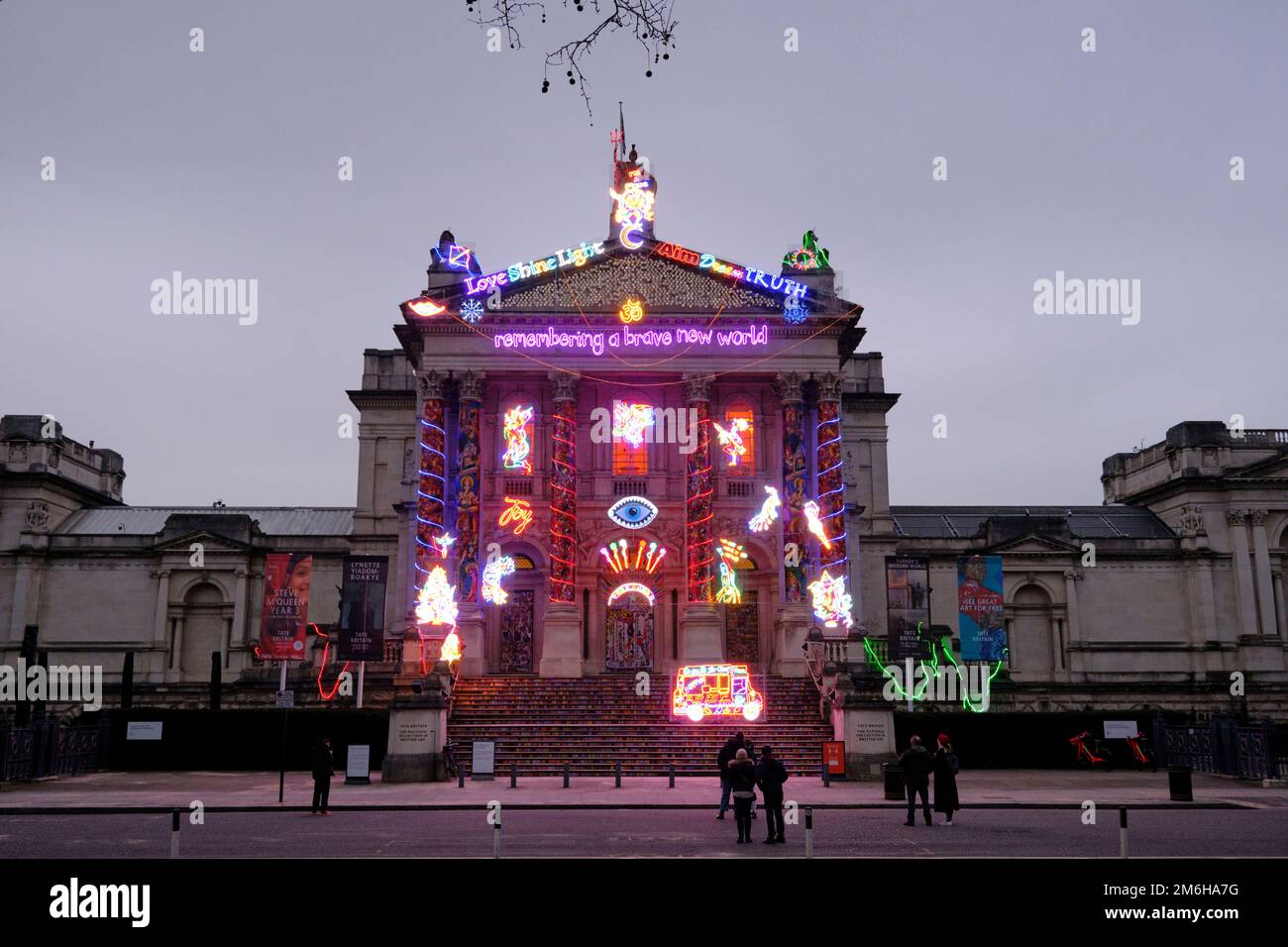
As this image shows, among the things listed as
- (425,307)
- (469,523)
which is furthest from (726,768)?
(425,307)

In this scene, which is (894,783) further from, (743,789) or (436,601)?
(436,601)

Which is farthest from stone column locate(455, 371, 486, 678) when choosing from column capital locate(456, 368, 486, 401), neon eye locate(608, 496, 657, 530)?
neon eye locate(608, 496, 657, 530)

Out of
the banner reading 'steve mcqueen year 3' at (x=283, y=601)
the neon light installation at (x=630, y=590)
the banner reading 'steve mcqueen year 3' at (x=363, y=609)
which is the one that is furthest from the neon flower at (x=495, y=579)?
the banner reading 'steve mcqueen year 3' at (x=363, y=609)

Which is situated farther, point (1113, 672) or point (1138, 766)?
point (1113, 672)

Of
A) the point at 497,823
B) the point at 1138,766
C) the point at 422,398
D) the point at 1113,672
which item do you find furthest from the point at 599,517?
the point at 497,823

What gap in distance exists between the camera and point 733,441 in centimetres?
4688

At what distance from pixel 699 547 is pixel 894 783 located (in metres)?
18.0

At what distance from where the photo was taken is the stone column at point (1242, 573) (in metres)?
56.5

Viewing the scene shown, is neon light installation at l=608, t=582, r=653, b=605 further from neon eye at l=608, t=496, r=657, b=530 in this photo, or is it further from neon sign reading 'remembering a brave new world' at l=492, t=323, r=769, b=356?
neon sign reading 'remembering a brave new world' at l=492, t=323, r=769, b=356

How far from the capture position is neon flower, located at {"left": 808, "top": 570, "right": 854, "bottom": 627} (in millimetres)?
41906

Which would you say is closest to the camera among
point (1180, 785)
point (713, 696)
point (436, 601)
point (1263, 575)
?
point (1180, 785)
